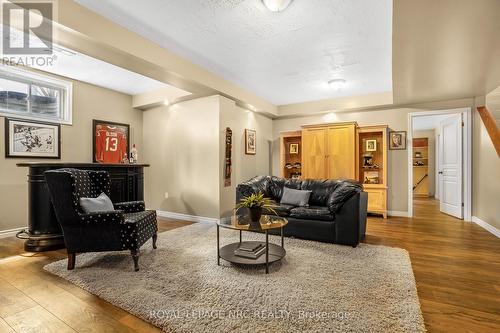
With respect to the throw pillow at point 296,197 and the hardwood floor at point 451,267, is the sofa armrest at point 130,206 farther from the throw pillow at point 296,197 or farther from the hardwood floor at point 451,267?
the hardwood floor at point 451,267

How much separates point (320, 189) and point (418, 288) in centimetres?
213

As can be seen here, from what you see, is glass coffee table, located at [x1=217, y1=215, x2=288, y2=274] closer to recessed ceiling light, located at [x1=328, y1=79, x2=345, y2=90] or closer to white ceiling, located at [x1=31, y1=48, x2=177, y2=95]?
Answer: recessed ceiling light, located at [x1=328, y1=79, x2=345, y2=90]

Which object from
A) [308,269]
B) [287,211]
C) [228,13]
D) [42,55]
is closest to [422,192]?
[287,211]

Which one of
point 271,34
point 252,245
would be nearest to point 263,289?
point 252,245

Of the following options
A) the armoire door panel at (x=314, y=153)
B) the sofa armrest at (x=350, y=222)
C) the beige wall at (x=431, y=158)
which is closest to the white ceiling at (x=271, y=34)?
the armoire door panel at (x=314, y=153)

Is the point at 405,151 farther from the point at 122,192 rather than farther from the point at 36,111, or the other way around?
the point at 36,111

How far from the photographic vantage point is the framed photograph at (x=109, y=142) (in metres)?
4.94

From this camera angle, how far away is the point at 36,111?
13.8ft

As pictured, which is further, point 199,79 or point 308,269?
point 199,79

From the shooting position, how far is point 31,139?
13.3ft

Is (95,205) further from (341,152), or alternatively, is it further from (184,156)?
(341,152)

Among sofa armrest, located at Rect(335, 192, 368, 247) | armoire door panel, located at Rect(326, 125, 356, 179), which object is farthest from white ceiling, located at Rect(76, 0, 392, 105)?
sofa armrest, located at Rect(335, 192, 368, 247)

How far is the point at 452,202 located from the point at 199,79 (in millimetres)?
5672

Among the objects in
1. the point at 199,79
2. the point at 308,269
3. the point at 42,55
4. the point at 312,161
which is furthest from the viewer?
the point at 312,161
